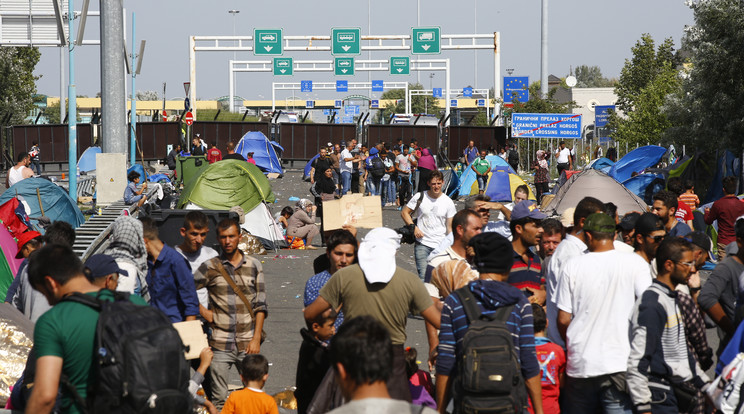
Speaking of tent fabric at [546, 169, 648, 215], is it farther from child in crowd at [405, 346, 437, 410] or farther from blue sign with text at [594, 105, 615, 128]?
blue sign with text at [594, 105, 615, 128]

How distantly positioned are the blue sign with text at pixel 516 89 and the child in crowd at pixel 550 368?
38135 mm

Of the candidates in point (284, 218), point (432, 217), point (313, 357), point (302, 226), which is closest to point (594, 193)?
point (302, 226)

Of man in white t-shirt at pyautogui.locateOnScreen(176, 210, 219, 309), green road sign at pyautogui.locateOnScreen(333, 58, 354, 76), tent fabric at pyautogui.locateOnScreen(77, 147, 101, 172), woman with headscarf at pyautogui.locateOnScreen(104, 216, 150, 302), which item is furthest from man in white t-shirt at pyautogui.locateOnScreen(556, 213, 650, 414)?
green road sign at pyautogui.locateOnScreen(333, 58, 354, 76)

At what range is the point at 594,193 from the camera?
1742cm

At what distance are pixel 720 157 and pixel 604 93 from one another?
85.7m

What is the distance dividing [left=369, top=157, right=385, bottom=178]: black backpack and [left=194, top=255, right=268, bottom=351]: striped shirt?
16450 millimetres

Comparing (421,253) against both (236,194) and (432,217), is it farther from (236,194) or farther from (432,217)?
(236,194)

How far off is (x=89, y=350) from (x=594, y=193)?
14.5m

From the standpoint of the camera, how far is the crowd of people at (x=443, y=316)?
4.01 m

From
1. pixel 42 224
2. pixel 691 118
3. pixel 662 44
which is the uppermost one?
pixel 662 44

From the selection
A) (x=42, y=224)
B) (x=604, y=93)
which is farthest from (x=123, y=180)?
(x=604, y=93)

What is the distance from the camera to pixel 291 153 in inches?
1550

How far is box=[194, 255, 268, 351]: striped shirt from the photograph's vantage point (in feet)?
21.3

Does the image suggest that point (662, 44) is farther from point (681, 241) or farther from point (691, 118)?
point (681, 241)
